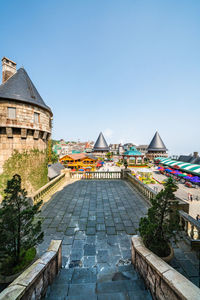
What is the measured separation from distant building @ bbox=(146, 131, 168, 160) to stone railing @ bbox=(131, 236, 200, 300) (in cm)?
5402

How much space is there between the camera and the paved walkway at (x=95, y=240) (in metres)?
2.44

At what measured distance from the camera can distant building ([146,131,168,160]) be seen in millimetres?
51094

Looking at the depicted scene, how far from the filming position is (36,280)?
6.73ft

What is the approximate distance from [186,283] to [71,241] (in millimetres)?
3445

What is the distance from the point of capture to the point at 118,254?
3.52 meters

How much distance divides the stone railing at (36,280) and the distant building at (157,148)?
5491 cm

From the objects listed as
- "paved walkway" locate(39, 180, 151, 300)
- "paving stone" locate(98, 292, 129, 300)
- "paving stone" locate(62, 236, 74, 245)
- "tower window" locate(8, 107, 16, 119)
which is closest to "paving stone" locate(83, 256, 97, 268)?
"paved walkway" locate(39, 180, 151, 300)

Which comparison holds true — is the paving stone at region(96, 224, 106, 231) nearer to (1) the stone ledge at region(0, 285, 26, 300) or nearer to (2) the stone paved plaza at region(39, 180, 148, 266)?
(2) the stone paved plaza at region(39, 180, 148, 266)

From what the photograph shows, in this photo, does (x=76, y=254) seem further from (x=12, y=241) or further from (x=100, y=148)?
(x=100, y=148)

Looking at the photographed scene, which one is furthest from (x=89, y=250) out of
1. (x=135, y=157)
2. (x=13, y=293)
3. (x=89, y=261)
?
(x=135, y=157)

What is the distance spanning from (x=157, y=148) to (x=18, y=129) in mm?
52221

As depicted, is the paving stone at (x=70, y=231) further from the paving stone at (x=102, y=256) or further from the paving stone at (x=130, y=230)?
the paving stone at (x=130, y=230)

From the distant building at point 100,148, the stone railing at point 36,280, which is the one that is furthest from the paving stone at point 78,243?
the distant building at point 100,148

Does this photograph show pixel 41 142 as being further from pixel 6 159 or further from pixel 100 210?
pixel 100 210
